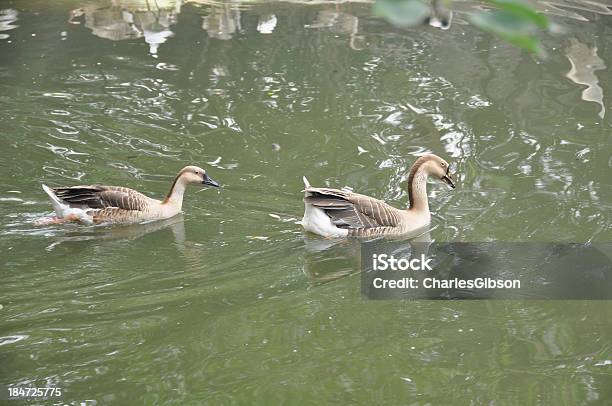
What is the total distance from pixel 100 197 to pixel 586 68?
7.35m

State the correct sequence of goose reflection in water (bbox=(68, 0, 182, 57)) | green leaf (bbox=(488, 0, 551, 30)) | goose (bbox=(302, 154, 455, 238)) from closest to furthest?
green leaf (bbox=(488, 0, 551, 30)), goose (bbox=(302, 154, 455, 238)), goose reflection in water (bbox=(68, 0, 182, 57))

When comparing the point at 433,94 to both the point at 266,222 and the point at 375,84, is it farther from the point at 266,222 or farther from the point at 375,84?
the point at 266,222

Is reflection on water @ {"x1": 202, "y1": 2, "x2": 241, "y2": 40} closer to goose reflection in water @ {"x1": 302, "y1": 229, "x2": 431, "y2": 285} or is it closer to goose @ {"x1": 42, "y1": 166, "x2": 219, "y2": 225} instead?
goose @ {"x1": 42, "y1": 166, "x2": 219, "y2": 225}

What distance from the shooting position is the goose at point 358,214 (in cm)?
737

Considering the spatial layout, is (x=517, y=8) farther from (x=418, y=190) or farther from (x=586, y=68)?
(x=586, y=68)

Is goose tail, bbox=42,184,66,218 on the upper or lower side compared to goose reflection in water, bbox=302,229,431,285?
upper

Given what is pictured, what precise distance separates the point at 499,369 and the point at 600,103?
6407 mm

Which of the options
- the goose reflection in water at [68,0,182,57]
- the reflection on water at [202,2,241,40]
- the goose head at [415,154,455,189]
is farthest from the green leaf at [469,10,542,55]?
the reflection on water at [202,2,241,40]

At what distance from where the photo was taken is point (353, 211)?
752 cm

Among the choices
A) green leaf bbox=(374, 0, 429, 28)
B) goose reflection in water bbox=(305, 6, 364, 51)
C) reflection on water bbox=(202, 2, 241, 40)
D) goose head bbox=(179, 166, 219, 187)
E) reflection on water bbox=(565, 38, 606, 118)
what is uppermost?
green leaf bbox=(374, 0, 429, 28)

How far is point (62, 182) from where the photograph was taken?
27.7 feet

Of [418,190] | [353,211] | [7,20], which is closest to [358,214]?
[353,211]

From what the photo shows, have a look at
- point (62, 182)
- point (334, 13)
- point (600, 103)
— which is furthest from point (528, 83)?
point (62, 182)

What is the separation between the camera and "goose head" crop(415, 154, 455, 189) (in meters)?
7.88
